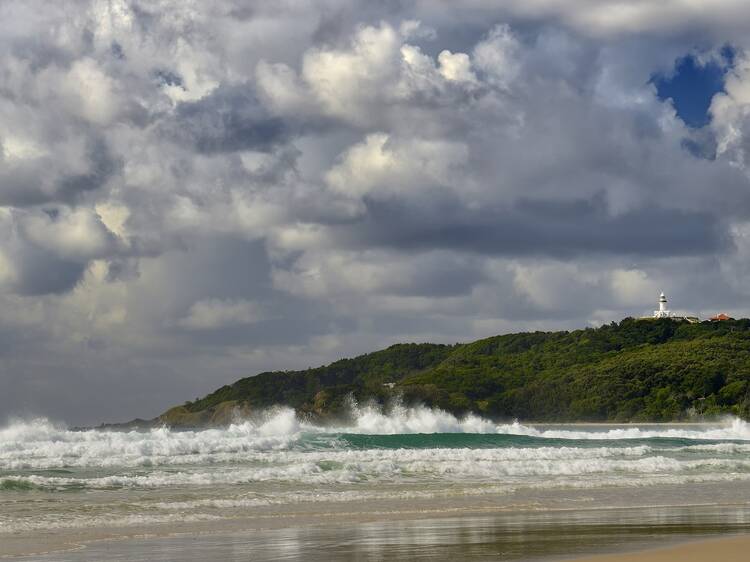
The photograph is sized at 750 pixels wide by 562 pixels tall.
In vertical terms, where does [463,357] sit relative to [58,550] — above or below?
above

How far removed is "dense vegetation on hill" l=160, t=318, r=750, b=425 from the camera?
101562 mm

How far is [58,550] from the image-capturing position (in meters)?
15.7

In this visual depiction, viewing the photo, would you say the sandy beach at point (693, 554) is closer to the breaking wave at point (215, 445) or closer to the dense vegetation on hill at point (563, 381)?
the breaking wave at point (215, 445)

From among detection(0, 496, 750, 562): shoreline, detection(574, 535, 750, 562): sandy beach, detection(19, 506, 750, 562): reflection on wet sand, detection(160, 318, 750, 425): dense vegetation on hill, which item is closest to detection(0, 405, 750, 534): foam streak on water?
detection(0, 496, 750, 562): shoreline

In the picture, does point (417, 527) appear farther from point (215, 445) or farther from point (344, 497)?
point (215, 445)

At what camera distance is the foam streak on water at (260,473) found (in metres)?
21.9

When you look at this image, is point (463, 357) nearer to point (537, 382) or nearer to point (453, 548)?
point (537, 382)

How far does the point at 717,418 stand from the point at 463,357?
5120cm

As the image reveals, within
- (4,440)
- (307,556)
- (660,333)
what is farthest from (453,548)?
(660,333)

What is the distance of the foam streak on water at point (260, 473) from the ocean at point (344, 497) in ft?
0.21

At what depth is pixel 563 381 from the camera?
370 feet

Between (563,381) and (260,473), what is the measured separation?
88413 mm

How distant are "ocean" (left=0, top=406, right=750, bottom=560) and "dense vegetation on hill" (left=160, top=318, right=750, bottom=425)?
6089 centimetres

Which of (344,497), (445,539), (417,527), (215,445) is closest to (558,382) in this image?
(215,445)
